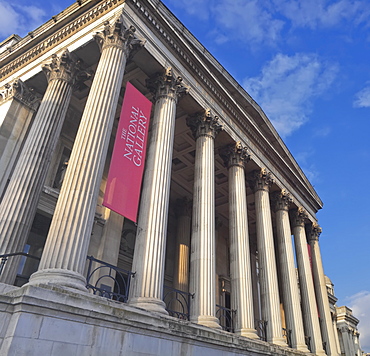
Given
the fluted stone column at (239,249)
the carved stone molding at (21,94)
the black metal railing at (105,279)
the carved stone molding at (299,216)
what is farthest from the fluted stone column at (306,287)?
the carved stone molding at (21,94)

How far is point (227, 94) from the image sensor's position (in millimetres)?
19828

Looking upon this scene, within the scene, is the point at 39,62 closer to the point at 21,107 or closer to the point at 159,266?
the point at 21,107

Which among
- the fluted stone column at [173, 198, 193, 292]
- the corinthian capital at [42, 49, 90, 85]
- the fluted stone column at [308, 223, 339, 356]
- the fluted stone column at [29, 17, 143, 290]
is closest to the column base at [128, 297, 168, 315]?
the fluted stone column at [29, 17, 143, 290]

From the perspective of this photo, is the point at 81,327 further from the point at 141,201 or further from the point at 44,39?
the point at 44,39

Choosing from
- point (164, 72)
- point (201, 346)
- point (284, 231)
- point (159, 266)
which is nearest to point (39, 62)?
point (164, 72)

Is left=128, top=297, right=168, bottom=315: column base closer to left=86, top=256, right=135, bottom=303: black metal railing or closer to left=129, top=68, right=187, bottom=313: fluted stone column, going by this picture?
left=129, top=68, right=187, bottom=313: fluted stone column

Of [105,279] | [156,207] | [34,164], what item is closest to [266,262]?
[105,279]

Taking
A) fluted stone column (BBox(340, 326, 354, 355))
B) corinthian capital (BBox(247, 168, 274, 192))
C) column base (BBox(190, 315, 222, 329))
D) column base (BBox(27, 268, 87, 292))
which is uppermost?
corinthian capital (BBox(247, 168, 274, 192))

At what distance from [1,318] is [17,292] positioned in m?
0.56

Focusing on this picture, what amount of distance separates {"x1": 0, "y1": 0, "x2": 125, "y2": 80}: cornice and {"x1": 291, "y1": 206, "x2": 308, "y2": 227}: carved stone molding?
1968 centimetres

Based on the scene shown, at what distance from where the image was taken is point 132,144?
12.9 metres

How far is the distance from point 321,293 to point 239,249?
12.4 meters

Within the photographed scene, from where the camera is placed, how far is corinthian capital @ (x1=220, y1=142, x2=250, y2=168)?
2020 centimetres

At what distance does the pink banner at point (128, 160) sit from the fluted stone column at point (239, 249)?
23.6 ft
